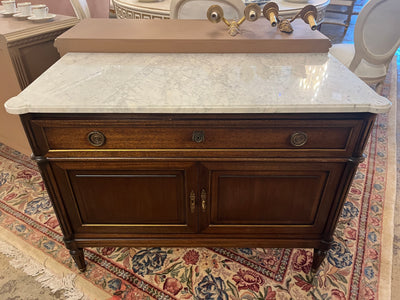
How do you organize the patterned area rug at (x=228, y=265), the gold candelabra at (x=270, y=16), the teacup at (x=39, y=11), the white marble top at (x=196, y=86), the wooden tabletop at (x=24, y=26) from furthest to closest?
the teacup at (x=39, y=11) < the wooden tabletop at (x=24, y=26) < the patterned area rug at (x=228, y=265) < the gold candelabra at (x=270, y=16) < the white marble top at (x=196, y=86)

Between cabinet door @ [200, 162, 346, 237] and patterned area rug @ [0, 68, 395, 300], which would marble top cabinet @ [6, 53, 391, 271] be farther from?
patterned area rug @ [0, 68, 395, 300]

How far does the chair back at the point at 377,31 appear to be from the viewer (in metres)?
1.99

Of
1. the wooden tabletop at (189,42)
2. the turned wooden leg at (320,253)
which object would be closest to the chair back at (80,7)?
the wooden tabletop at (189,42)

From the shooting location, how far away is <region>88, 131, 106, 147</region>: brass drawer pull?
3.50 ft

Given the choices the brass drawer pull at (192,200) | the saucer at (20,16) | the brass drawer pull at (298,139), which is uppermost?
the saucer at (20,16)

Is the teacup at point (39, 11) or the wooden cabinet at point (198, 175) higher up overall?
the teacup at point (39, 11)

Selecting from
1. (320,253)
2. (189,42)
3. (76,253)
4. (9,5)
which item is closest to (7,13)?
(9,5)

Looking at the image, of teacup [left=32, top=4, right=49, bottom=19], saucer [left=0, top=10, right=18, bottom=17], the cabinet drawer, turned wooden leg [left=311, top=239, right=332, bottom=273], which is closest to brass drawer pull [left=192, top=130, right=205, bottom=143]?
the cabinet drawer

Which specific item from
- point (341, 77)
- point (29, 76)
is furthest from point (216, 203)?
point (29, 76)

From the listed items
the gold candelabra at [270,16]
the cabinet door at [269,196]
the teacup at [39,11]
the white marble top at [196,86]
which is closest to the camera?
the white marble top at [196,86]

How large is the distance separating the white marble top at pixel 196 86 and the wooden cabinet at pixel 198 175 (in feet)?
0.17

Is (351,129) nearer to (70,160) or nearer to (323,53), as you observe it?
(323,53)

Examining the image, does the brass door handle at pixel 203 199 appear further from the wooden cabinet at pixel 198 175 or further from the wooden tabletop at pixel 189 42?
the wooden tabletop at pixel 189 42

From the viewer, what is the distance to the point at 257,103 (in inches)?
39.4
